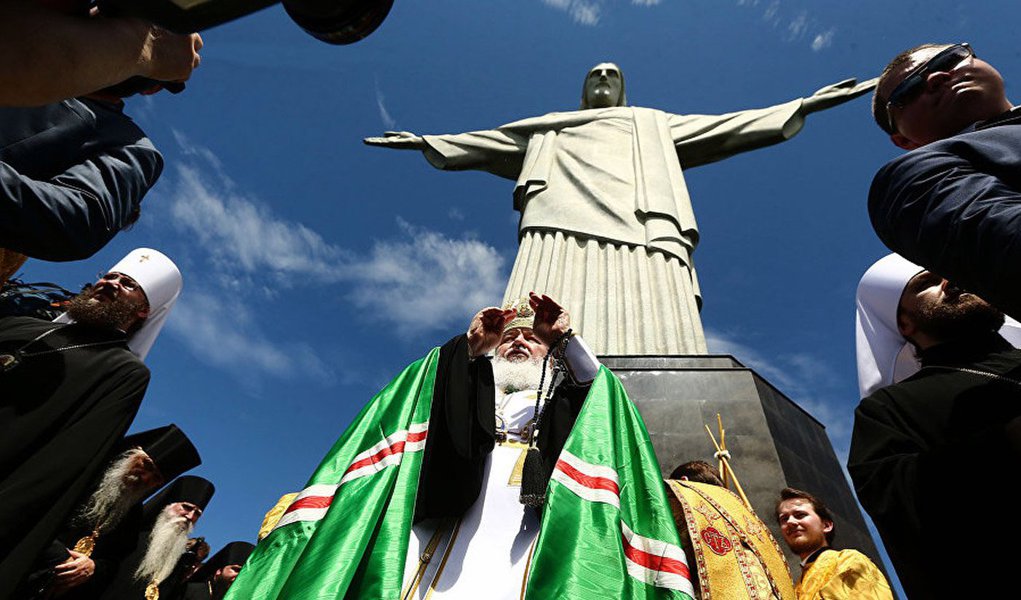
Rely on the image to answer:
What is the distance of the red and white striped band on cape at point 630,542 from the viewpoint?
159cm

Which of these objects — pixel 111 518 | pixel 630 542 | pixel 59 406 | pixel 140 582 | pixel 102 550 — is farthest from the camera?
pixel 140 582

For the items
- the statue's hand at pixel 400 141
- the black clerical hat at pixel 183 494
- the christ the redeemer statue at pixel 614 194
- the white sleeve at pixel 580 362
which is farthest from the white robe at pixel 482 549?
the statue's hand at pixel 400 141

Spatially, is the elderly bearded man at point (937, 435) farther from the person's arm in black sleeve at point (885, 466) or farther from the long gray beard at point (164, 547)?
the long gray beard at point (164, 547)

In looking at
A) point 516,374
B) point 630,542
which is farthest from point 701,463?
point 630,542

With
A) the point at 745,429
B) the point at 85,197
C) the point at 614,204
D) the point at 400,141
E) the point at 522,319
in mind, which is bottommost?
the point at 85,197

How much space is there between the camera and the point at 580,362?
7.93 feet

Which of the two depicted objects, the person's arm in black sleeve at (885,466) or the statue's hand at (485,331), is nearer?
the person's arm in black sleeve at (885,466)

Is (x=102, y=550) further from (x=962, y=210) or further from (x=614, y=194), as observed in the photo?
(x=614, y=194)

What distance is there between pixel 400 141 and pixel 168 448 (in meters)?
5.58

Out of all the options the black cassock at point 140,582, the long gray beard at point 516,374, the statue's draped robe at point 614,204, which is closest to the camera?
the black cassock at point 140,582

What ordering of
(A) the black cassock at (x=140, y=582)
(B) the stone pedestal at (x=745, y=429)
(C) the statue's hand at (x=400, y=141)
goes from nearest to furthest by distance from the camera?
1. (A) the black cassock at (x=140, y=582)
2. (B) the stone pedestal at (x=745, y=429)
3. (C) the statue's hand at (x=400, y=141)

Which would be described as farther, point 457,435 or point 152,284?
point 152,284

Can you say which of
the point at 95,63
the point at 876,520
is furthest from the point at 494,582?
the point at 95,63

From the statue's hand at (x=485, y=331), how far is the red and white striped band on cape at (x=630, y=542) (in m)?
0.72
